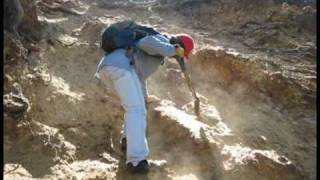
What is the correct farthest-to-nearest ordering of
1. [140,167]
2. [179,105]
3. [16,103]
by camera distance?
[179,105] → [16,103] → [140,167]

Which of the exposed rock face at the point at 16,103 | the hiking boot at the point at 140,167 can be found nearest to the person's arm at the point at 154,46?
the hiking boot at the point at 140,167

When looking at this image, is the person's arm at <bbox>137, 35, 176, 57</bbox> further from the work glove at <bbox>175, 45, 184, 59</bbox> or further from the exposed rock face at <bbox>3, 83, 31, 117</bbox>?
the exposed rock face at <bbox>3, 83, 31, 117</bbox>

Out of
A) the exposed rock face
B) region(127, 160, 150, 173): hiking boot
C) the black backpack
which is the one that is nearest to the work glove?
the black backpack

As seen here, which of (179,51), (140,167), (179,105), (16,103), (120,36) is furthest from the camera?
(179,105)

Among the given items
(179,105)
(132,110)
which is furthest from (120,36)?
(179,105)

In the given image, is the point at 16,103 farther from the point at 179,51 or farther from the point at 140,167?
the point at 179,51

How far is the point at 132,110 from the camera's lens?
421 centimetres

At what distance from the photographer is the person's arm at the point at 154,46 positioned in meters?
4.44

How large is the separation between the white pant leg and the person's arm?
0.91 feet

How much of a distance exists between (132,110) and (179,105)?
5.31ft

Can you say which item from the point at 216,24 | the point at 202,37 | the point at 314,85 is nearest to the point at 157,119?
the point at 314,85

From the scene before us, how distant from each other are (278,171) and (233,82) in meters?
2.15

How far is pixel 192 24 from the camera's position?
8.86m

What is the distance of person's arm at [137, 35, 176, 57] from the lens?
444cm
